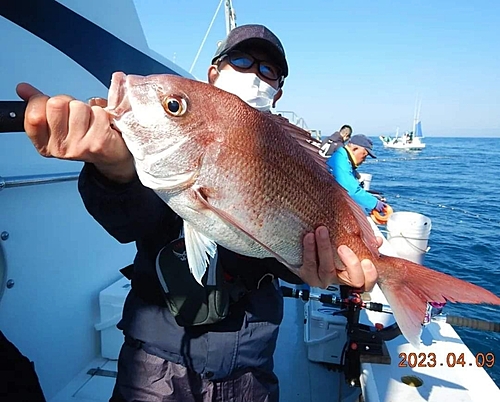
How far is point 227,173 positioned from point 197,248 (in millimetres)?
305

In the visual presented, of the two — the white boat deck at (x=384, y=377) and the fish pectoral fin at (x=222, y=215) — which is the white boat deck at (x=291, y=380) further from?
the fish pectoral fin at (x=222, y=215)

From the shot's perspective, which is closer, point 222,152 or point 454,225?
point 222,152

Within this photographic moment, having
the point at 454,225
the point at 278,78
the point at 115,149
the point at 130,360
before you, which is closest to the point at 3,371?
the point at 130,360

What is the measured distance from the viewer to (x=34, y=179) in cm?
208

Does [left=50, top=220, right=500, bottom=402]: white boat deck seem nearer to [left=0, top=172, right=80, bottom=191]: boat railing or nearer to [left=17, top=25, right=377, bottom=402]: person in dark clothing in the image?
[left=17, top=25, right=377, bottom=402]: person in dark clothing

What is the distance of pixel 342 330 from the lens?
3092mm

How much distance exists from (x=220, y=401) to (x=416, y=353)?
1.77 meters

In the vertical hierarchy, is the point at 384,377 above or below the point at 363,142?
below

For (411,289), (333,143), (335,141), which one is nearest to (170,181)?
(411,289)

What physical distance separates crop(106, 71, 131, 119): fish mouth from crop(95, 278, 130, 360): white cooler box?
2.04m

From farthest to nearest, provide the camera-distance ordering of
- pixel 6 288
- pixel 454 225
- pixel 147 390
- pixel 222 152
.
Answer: pixel 454 225
pixel 6 288
pixel 147 390
pixel 222 152

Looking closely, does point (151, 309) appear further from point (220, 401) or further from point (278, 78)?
point (278, 78)

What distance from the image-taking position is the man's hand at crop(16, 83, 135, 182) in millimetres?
969

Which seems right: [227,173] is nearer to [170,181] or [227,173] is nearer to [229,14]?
[170,181]
